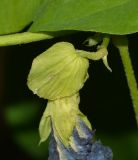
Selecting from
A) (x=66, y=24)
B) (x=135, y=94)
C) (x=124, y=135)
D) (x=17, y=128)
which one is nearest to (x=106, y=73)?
(x=124, y=135)

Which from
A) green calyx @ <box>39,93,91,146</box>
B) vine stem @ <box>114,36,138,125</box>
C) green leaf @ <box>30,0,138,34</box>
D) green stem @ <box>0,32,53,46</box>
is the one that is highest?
green leaf @ <box>30,0,138,34</box>

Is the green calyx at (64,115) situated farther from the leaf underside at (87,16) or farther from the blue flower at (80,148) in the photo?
the leaf underside at (87,16)

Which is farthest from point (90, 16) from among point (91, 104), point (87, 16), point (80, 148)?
point (91, 104)

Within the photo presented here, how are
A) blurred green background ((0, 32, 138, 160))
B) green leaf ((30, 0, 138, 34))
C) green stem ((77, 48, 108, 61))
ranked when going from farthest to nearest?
blurred green background ((0, 32, 138, 160)) → green stem ((77, 48, 108, 61)) → green leaf ((30, 0, 138, 34))

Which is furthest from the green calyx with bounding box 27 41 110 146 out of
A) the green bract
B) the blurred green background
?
the blurred green background

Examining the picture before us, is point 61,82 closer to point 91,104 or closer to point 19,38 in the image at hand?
point 19,38

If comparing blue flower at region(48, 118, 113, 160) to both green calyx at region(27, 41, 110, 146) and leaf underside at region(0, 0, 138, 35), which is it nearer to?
green calyx at region(27, 41, 110, 146)
